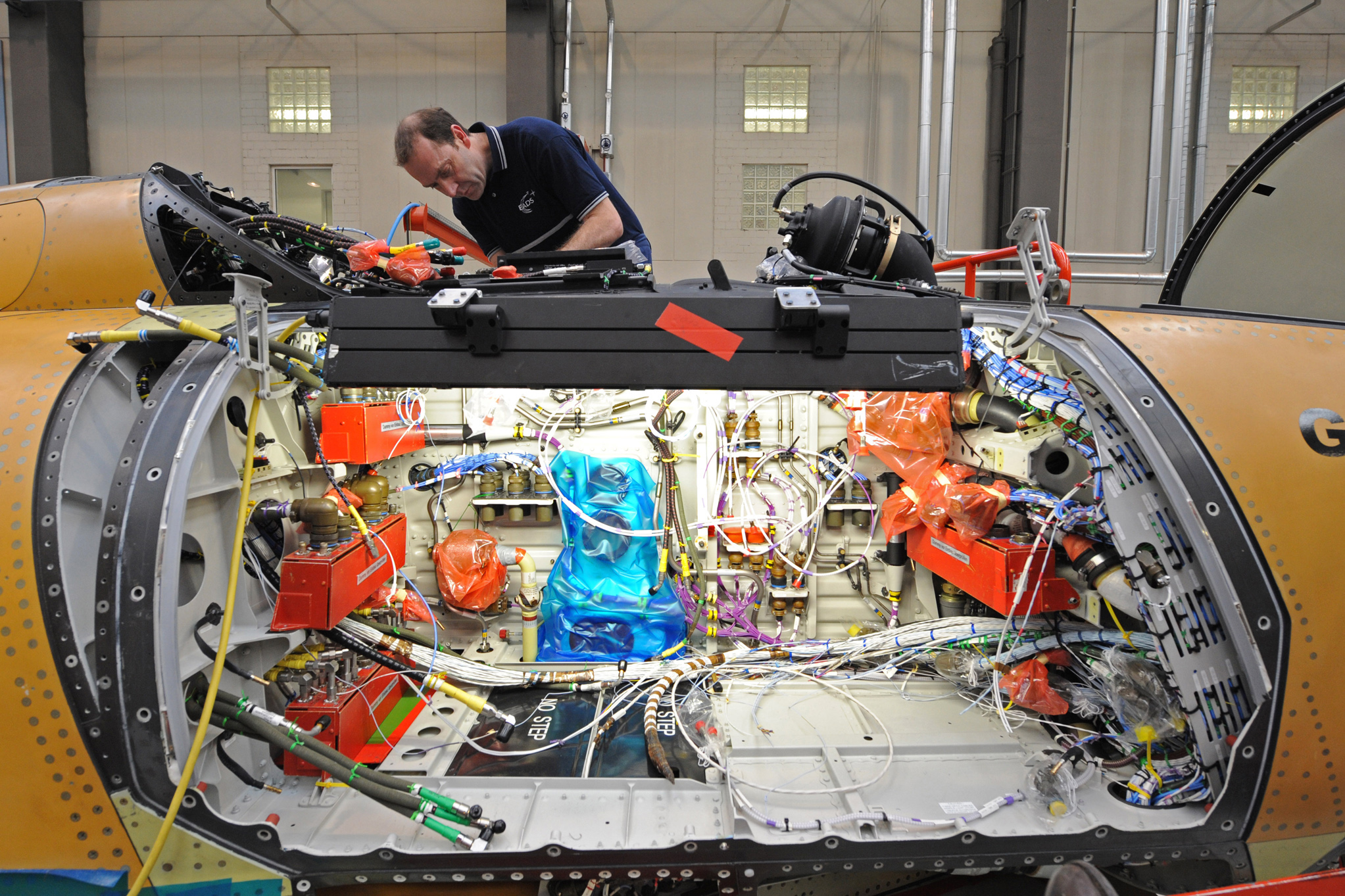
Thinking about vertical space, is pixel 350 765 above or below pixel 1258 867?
above

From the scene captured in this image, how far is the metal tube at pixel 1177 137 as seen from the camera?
5.09 metres

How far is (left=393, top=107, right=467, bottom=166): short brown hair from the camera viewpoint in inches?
78.8

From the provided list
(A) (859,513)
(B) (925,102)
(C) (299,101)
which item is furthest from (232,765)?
(C) (299,101)

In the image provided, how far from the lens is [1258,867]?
4.94 ft

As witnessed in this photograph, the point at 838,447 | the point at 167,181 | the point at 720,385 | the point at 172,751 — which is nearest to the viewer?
the point at 720,385

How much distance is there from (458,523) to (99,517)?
2.10m

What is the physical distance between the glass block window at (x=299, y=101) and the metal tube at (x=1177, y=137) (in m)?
8.28

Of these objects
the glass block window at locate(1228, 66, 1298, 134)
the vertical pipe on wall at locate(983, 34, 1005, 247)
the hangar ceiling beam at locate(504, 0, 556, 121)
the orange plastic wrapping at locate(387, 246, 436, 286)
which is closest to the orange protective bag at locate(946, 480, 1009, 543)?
the orange plastic wrapping at locate(387, 246, 436, 286)

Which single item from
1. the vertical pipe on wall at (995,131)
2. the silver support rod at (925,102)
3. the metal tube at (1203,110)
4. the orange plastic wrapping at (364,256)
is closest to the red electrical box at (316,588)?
the orange plastic wrapping at (364,256)

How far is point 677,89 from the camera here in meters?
6.17

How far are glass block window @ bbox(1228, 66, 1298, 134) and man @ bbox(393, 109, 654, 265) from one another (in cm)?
780

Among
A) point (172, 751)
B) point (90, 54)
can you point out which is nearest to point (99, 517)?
point (172, 751)

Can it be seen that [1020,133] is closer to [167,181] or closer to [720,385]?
[720,385]

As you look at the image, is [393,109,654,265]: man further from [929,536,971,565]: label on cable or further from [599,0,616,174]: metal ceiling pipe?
[599,0,616,174]: metal ceiling pipe
